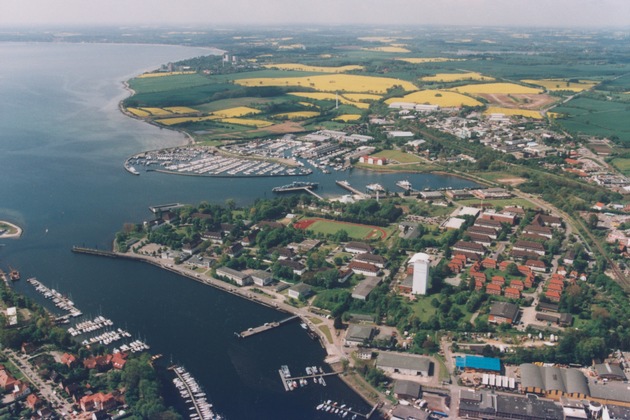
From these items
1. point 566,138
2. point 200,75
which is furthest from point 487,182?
point 200,75

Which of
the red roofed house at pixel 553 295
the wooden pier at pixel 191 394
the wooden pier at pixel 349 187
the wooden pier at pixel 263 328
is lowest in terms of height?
the wooden pier at pixel 191 394

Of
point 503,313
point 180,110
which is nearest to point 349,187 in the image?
point 503,313

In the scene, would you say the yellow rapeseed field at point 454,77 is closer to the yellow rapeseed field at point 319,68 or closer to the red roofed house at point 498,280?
the yellow rapeseed field at point 319,68

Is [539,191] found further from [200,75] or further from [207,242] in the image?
[200,75]

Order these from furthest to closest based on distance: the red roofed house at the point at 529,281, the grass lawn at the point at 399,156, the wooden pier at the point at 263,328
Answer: the grass lawn at the point at 399,156
the red roofed house at the point at 529,281
the wooden pier at the point at 263,328

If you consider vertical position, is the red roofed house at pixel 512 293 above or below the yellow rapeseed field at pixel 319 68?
below

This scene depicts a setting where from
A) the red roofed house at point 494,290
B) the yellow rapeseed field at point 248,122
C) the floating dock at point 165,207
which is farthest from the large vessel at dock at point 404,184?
the yellow rapeseed field at point 248,122
